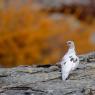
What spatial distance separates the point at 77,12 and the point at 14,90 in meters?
5.10

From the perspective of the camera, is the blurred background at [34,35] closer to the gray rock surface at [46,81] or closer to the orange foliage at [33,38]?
the orange foliage at [33,38]

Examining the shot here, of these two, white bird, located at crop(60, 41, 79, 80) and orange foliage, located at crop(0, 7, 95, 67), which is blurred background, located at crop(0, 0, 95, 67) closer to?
orange foliage, located at crop(0, 7, 95, 67)

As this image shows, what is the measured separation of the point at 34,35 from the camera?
676cm

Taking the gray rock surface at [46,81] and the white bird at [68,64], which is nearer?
the gray rock surface at [46,81]

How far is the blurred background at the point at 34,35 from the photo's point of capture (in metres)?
6.70

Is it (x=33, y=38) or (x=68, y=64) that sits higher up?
(x=33, y=38)

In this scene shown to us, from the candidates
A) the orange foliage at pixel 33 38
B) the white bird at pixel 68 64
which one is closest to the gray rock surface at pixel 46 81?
the white bird at pixel 68 64

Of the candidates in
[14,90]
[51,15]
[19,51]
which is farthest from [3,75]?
[51,15]

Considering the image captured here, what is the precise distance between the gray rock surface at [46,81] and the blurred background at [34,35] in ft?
12.0

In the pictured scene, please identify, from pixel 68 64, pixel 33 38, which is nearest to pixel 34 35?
pixel 33 38

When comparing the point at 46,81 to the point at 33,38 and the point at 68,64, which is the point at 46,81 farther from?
the point at 33,38

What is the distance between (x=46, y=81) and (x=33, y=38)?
4.12 m

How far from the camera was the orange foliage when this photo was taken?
22.0 feet

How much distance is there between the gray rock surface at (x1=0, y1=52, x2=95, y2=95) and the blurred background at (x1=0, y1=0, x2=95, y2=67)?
366cm
